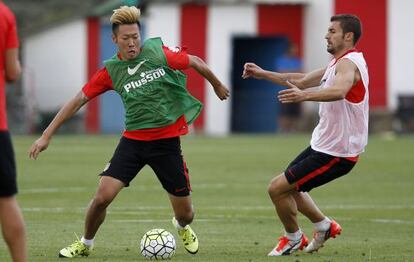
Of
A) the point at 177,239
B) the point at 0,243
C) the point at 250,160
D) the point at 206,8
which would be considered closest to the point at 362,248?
the point at 177,239

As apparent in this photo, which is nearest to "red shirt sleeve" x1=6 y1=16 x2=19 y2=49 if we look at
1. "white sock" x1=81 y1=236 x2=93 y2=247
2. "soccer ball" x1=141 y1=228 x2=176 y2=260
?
"soccer ball" x1=141 y1=228 x2=176 y2=260

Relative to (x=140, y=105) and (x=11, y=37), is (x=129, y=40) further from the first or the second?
(x=11, y=37)

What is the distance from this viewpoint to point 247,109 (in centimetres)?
3600

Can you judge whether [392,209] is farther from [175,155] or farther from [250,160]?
[250,160]

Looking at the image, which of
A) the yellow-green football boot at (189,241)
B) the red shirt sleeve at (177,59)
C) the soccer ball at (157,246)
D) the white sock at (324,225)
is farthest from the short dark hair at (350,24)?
the soccer ball at (157,246)

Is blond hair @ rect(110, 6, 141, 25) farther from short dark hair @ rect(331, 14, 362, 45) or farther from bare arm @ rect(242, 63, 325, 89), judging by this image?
short dark hair @ rect(331, 14, 362, 45)

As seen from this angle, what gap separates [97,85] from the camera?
1047cm

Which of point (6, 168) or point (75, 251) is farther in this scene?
point (75, 251)

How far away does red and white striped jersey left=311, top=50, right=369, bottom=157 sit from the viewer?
10.4 meters

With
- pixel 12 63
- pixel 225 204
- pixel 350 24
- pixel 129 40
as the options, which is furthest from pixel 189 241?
pixel 225 204

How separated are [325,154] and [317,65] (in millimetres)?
24781

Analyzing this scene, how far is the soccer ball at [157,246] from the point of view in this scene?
33.5ft

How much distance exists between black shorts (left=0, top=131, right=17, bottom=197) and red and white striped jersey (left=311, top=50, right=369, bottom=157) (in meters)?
3.57

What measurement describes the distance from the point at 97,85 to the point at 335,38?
7.23ft
